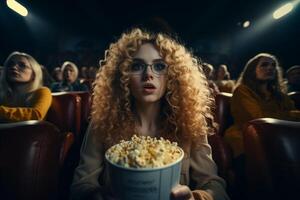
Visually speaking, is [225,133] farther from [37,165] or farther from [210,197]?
[37,165]

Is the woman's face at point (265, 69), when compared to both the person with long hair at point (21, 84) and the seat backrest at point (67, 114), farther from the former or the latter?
the person with long hair at point (21, 84)

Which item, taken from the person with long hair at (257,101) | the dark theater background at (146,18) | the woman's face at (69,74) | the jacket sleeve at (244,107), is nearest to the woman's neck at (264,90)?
the person with long hair at (257,101)

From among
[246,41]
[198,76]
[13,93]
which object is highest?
[246,41]

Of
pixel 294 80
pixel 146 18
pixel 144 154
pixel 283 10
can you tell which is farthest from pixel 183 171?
pixel 283 10

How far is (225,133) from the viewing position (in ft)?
6.23

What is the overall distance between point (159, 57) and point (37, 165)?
0.63m

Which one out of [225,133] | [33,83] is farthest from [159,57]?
[33,83]

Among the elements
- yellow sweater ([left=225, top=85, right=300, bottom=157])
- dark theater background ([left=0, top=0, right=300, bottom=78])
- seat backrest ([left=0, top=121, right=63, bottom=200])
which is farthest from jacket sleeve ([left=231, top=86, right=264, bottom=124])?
dark theater background ([left=0, top=0, right=300, bottom=78])

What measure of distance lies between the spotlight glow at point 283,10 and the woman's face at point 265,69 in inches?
187

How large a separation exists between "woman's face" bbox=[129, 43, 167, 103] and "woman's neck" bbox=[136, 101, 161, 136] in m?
0.11

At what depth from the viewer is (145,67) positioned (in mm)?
974

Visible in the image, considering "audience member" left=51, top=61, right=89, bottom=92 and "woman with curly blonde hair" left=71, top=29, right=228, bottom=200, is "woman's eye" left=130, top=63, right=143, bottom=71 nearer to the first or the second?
"woman with curly blonde hair" left=71, top=29, right=228, bottom=200

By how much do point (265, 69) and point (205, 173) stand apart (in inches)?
66.9

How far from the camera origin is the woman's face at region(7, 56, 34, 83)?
80.4 inches
